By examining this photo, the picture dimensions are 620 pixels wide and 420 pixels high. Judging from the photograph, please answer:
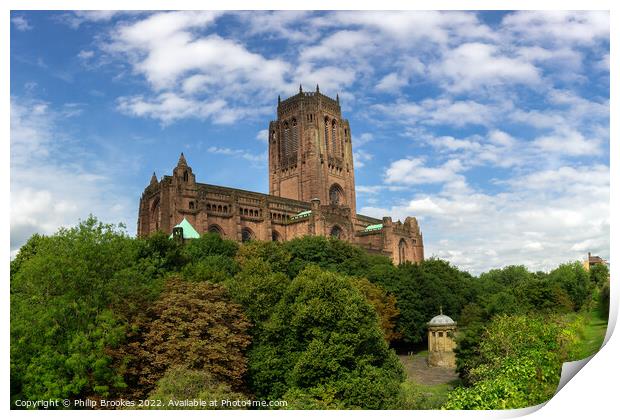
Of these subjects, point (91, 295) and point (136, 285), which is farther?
point (136, 285)

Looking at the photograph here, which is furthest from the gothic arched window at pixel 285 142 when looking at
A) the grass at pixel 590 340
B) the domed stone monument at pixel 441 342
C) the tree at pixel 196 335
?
the grass at pixel 590 340

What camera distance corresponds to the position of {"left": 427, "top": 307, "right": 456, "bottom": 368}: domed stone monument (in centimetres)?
4472

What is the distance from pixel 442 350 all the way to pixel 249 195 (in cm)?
3323

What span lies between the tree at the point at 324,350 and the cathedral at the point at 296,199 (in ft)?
111

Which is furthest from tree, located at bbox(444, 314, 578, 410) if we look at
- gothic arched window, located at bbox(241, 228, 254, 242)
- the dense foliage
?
gothic arched window, located at bbox(241, 228, 254, 242)

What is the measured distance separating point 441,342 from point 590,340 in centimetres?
2532

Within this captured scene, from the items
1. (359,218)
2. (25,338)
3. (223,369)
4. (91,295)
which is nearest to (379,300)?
(223,369)

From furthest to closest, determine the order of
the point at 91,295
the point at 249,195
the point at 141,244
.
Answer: the point at 249,195 < the point at 141,244 < the point at 91,295

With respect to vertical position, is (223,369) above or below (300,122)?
below

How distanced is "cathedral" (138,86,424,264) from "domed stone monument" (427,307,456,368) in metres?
25.1

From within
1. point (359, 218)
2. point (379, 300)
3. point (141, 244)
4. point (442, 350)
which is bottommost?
point (442, 350)

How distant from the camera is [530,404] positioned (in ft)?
57.3

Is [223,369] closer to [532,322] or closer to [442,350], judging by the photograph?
[532,322]
